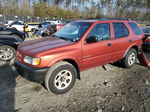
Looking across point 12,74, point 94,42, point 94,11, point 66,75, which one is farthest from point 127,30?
point 94,11

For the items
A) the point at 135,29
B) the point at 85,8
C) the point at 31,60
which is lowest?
the point at 31,60

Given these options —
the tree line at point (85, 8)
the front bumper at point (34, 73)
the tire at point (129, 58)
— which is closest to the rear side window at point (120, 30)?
the tire at point (129, 58)

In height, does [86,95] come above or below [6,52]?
below

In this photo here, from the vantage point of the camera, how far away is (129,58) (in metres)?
4.75

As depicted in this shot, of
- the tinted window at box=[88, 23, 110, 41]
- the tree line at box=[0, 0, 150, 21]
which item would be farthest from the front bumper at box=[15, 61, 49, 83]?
the tree line at box=[0, 0, 150, 21]

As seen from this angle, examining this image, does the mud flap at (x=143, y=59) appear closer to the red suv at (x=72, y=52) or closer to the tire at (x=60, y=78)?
the red suv at (x=72, y=52)

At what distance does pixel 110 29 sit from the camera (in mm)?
3926

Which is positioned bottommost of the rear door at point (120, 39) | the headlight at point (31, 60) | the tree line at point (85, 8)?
the headlight at point (31, 60)

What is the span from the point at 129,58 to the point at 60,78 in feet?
9.39

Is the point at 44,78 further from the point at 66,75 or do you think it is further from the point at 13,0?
the point at 13,0

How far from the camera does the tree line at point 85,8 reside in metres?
42.3

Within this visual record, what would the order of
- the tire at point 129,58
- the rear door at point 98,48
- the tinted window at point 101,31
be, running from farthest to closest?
the tire at point 129,58
the tinted window at point 101,31
the rear door at point 98,48

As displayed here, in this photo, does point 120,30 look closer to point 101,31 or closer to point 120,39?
point 120,39

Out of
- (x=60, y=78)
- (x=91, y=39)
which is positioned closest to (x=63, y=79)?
(x=60, y=78)
